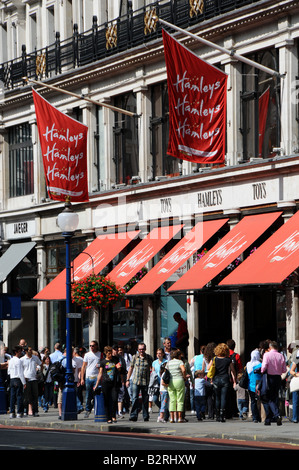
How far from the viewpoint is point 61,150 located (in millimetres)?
38094

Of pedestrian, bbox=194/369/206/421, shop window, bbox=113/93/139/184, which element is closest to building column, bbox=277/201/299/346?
pedestrian, bbox=194/369/206/421

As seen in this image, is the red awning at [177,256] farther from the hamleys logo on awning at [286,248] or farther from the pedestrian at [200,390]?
the pedestrian at [200,390]

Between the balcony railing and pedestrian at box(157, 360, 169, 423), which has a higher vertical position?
the balcony railing

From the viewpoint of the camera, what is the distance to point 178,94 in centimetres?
3216

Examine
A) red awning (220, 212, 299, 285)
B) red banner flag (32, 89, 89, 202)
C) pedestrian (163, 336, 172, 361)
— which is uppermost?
red banner flag (32, 89, 89, 202)

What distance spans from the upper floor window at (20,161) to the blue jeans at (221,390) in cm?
1973

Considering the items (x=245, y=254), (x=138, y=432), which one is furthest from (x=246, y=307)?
(x=138, y=432)

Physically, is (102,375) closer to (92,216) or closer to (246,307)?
(246,307)

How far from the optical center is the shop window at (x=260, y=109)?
113 ft

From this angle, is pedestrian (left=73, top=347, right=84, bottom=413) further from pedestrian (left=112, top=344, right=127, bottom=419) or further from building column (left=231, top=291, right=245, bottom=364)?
building column (left=231, top=291, right=245, bottom=364)

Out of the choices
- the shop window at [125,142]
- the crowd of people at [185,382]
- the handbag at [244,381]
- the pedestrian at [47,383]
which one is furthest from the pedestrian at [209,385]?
the shop window at [125,142]

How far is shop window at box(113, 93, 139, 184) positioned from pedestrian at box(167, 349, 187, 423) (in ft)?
41.6

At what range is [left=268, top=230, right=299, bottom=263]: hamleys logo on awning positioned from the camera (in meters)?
31.8
